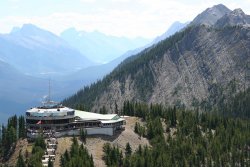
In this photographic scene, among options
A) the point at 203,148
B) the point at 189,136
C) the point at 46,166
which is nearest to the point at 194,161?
the point at 203,148

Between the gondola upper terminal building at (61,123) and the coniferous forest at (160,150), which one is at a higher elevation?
the gondola upper terminal building at (61,123)

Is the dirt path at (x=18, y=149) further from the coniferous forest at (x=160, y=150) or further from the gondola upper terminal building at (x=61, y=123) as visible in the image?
the gondola upper terminal building at (x=61, y=123)

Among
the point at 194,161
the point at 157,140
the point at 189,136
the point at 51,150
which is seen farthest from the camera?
the point at 189,136

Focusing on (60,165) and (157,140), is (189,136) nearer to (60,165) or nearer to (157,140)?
(157,140)

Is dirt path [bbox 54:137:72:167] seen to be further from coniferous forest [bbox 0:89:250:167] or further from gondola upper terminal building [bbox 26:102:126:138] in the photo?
gondola upper terminal building [bbox 26:102:126:138]

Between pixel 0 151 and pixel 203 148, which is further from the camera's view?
pixel 203 148

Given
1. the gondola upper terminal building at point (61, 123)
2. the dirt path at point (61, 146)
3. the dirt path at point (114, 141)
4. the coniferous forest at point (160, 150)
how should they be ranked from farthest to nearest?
the gondola upper terminal building at point (61, 123) → the dirt path at point (114, 141) → the coniferous forest at point (160, 150) → the dirt path at point (61, 146)

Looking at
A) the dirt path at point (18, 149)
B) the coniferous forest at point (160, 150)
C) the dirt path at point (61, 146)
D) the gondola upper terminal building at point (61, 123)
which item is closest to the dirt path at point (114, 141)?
Result: the coniferous forest at point (160, 150)

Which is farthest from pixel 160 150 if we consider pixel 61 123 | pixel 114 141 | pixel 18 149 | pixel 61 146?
pixel 18 149

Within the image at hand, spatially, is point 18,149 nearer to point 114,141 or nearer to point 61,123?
point 61,123
